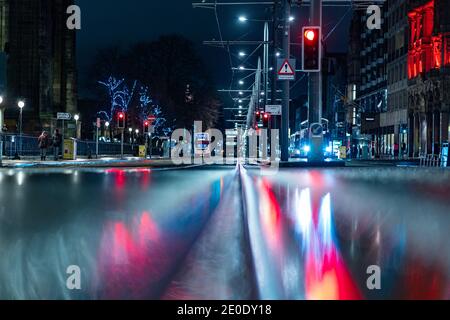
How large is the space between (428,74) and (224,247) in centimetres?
6825

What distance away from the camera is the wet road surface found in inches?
227

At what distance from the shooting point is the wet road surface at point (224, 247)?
5.78 metres

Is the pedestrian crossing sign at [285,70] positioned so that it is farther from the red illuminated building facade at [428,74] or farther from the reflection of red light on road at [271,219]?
the red illuminated building facade at [428,74]

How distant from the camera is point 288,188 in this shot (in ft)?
60.1

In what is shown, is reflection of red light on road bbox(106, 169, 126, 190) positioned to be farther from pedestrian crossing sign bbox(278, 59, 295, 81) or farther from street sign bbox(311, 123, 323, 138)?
pedestrian crossing sign bbox(278, 59, 295, 81)

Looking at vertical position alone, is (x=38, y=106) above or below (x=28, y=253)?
above

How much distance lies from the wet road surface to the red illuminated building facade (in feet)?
188

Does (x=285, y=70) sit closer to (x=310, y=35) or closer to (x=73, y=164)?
(x=310, y=35)

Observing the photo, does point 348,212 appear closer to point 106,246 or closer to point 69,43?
point 106,246

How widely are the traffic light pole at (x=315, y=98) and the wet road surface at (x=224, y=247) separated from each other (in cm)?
1863

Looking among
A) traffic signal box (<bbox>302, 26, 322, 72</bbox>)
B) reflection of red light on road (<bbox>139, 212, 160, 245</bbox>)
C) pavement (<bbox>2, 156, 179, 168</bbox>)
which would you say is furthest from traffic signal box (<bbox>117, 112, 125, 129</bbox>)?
reflection of red light on road (<bbox>139, 212, 160, 245</bbox>)
